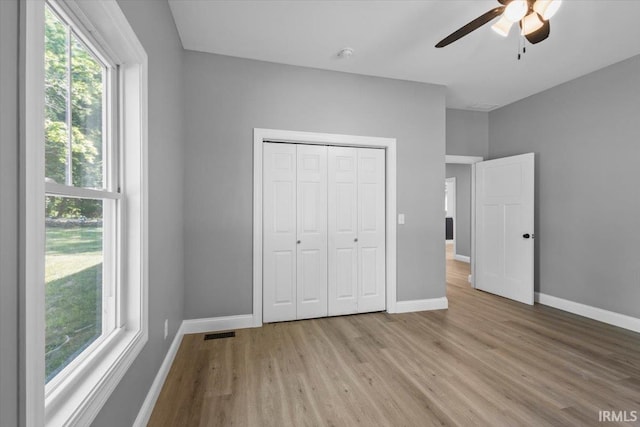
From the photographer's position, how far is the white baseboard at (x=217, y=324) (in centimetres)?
295

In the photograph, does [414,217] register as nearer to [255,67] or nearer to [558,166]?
[558,166]

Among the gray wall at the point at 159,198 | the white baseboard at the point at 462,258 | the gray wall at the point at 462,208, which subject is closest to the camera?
the gray wall at the point at 159,198

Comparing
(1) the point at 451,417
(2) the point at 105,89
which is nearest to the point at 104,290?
(2) the point at 105,89

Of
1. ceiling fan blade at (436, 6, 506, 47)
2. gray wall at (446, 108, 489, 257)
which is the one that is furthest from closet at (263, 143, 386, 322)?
gray wall at (446, 108, 489, 257)

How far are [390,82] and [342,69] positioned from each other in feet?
2.09

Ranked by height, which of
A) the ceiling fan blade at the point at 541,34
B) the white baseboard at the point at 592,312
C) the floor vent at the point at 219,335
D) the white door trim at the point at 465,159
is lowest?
the floor vent at the point at 219,335

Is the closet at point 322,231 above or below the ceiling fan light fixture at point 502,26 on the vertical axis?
below

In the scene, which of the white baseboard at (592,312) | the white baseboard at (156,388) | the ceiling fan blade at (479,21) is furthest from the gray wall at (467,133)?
the white baseboard at (156,388)

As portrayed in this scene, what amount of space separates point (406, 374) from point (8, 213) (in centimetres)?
241

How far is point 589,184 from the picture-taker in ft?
11.3

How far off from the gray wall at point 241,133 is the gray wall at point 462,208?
13.7ft

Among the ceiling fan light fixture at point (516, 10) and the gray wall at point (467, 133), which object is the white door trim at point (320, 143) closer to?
the gray wall at point (467, 133)

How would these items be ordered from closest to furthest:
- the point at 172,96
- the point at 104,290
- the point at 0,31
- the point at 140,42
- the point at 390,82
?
1. the point at 0,31
2. the point at 104,290
3. the point at 140,42
4. the point at 172,96
5. the point at 390,82

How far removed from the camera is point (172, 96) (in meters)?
2.43
